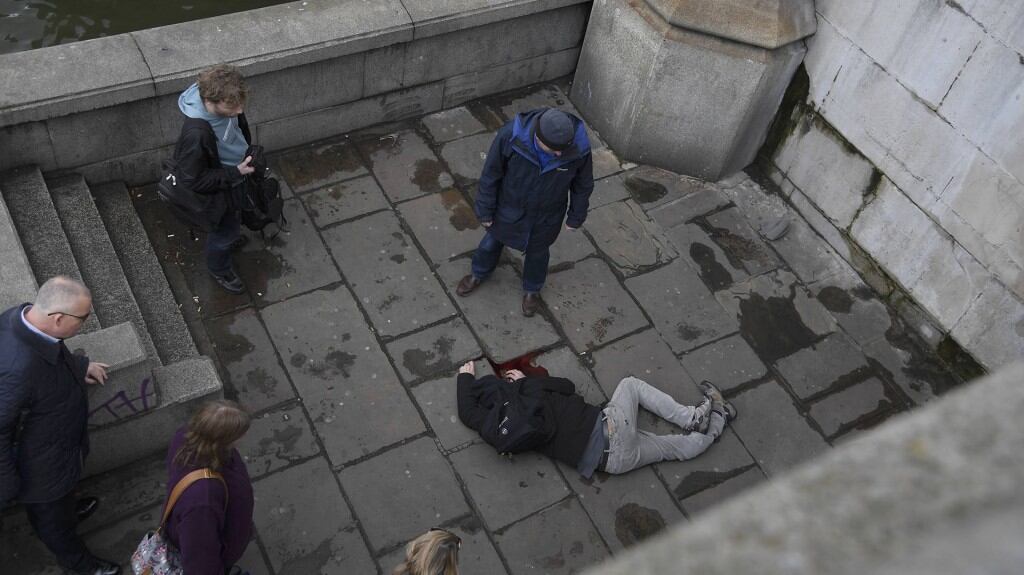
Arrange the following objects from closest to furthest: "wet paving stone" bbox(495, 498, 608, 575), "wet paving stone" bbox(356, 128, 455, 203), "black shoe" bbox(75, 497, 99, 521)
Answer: "black shoe" bbox(75, 497, 99, 521) → "wet paving stone" bbox(495, 498, 608, 575) → "wet paving stone" bbox(356, 128, 455, 203)

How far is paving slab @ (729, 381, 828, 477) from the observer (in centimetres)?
559

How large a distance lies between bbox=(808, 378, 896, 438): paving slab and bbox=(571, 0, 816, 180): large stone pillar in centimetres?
195

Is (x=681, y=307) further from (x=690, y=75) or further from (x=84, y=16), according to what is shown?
(x=84, y=16)

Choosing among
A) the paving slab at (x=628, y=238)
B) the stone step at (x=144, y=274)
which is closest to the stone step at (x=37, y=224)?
the stone step at (x=144, y=274)

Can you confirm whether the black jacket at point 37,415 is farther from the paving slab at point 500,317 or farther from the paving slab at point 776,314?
the paving slab at point 776,314

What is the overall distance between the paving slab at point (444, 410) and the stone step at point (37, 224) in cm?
186

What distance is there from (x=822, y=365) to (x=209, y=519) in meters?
4.10

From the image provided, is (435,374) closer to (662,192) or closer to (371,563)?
(371,563)

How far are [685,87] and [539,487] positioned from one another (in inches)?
121

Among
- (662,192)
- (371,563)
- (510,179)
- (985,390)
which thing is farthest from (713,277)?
(985,390)

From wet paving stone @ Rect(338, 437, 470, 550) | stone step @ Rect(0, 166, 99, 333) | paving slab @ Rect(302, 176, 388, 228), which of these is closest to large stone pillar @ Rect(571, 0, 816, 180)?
paving slab @ Rect(302, 176, 388, 228)

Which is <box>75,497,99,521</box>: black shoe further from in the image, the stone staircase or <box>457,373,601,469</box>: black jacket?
<box>457,373,601,469</box>: black jacket

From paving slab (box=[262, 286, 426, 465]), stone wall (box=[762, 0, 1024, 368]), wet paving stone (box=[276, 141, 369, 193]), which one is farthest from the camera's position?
wet paving stone (box=[276, 141, 369, 193])

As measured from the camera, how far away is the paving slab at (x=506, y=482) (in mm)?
5055
